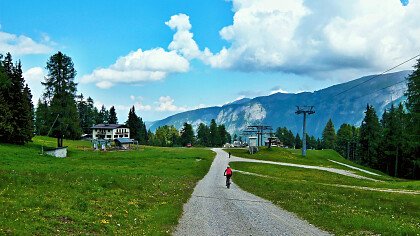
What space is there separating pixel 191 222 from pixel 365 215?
11281 mm

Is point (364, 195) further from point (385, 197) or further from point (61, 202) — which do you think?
point (61, 202)

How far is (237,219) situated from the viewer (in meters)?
23.0

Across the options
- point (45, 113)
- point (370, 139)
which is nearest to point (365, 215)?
point (45, 113)

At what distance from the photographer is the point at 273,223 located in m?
22.0

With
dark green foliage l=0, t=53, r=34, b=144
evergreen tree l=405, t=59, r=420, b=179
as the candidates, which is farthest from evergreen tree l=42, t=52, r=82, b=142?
evergreen tree l=405, t=59, r=420, b=179

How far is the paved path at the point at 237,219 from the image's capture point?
19641mm

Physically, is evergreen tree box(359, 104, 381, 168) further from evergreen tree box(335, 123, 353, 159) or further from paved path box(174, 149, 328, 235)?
paved path box(174, 149, 328, 235)

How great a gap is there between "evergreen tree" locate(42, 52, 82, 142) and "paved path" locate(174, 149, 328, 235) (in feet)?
198

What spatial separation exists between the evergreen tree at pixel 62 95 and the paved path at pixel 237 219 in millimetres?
60384

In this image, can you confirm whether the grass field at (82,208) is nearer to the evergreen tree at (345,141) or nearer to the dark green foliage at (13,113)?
the dark green foliage at (13,113)

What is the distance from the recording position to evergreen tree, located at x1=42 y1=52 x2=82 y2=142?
276 feet

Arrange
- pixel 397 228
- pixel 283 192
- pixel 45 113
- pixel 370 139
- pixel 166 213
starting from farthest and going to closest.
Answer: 1. pixel 370 139
2. pixel 45 113
3. pixel 283 192
4. pixel 166 213
5. pixel 397 228

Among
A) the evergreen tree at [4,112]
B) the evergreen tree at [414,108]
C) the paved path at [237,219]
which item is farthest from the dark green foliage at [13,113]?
the evergreen tree at [414,108]

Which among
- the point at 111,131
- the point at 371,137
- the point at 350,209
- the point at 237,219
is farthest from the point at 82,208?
the point at 111,131
